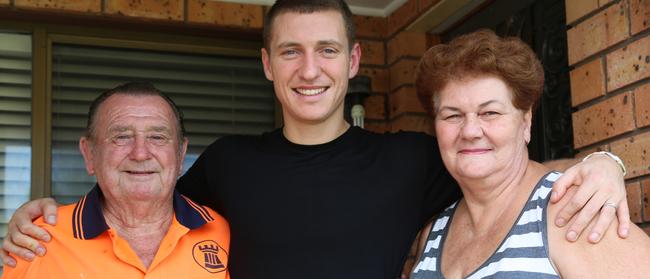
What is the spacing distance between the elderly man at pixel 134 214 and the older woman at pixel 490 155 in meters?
0.66

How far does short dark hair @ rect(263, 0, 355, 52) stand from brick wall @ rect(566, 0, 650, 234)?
81cm

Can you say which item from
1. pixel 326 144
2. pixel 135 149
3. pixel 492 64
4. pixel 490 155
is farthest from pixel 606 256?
pixel 135 149

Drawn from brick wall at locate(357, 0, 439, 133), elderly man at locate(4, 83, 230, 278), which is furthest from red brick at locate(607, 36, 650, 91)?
brick wall at locate(357, 0, 439, 133)

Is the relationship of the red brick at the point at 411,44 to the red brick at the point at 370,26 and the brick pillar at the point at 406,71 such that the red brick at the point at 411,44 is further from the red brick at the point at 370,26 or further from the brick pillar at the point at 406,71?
the red brick at the point at 370,26

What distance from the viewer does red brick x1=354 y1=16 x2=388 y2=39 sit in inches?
171

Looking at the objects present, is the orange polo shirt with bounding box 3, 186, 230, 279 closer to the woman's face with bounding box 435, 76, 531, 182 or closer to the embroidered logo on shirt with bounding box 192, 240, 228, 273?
the embroidered logo on shirt with bounding box 192, 240, 228, 273

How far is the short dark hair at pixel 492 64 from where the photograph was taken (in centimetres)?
208

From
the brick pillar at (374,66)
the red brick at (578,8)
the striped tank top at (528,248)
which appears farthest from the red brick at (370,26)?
the striped tank top at (528,248)

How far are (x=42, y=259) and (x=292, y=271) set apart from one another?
687 mm

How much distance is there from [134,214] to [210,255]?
0.85 ft

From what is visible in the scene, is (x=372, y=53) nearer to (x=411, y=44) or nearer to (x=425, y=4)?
(x=411, y=44)

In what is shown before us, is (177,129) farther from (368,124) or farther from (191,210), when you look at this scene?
(368,124)

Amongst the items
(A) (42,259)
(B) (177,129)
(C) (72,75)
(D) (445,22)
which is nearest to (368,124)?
(D) (445,22)

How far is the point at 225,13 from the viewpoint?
4.16 m
